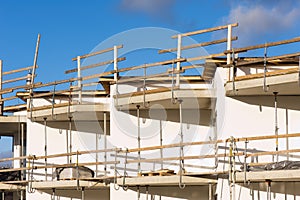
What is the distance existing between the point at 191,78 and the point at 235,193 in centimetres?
418

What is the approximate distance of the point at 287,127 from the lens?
62.7 feet

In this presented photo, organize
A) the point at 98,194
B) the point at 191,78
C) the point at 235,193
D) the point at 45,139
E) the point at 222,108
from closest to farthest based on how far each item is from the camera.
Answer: the point at 235,193, the point at 222,108, the point at 191,78, the point at 98,194, the point at 45,139

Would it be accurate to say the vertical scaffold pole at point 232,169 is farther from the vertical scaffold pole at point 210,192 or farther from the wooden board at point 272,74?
the wooden board at point 272,74

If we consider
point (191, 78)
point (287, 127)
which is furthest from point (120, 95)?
point (287, 127)

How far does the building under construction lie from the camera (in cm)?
1817

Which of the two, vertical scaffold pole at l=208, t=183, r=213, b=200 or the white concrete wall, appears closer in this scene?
vertical scaffold pole at l=208, t=183, r=213, b=200

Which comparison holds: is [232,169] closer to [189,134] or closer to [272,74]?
[272,74]

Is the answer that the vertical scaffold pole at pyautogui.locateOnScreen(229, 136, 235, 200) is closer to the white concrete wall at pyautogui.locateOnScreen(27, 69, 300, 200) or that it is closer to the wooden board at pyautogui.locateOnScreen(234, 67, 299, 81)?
the white concrete wall at pyautogui.locateOnScreen(27, 69, 300, 200)

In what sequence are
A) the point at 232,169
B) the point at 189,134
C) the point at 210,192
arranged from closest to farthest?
1. the point at 232,169
2. the point at 210,192
3. the point at 189,134

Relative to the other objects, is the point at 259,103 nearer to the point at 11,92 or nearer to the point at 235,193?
the point at 235,193

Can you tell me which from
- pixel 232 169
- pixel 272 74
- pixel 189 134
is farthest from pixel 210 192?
pixel 272 74

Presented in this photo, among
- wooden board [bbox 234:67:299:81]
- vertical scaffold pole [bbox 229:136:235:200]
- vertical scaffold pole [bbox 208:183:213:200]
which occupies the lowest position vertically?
vertical scaffold pole [bbox 208:183:213:200]

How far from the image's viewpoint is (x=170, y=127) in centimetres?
2177

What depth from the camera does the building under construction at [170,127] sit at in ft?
59.6
